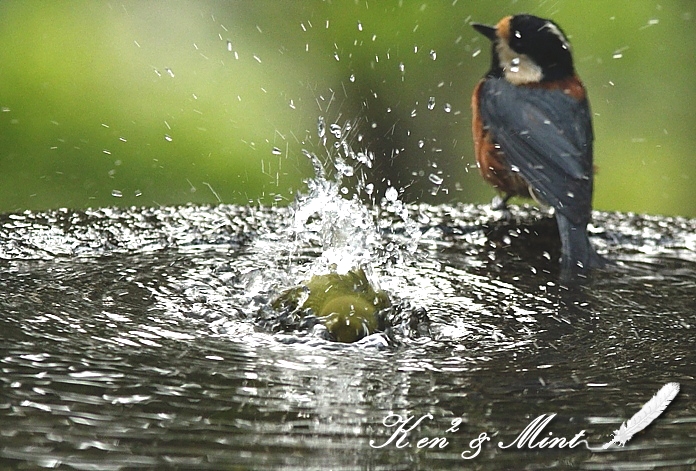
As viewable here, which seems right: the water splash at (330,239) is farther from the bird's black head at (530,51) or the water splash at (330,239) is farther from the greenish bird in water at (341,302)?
the bird's black head at (530,51)

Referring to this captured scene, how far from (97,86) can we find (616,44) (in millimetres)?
3970

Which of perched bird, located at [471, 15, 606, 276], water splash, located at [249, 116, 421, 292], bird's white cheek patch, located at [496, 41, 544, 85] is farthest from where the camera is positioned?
bird's white cheek patch, located at [496, 41, 544, 85]

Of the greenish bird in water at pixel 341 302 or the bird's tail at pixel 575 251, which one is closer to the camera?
the greenish bird in water at pixel 341 302

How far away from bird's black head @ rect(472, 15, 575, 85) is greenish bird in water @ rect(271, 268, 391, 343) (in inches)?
95.9

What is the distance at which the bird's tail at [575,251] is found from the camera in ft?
10.6

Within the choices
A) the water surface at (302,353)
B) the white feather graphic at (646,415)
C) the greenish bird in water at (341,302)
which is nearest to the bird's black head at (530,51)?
the water surface at (302,353)

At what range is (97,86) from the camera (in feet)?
23.5

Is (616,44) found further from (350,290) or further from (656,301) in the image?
(350,290)

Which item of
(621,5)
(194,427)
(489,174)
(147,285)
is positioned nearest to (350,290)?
(147,285)

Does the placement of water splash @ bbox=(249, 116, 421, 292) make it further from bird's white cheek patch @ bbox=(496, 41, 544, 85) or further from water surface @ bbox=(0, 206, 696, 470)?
bird's white cheek patch @ bbox=(496, 41, 544, 85)

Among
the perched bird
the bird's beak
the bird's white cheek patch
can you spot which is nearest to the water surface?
the perched bird

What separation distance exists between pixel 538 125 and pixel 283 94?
147 inches

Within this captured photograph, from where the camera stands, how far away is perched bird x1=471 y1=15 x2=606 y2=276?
3.90m

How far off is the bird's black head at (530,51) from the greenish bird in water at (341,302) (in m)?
2.44
